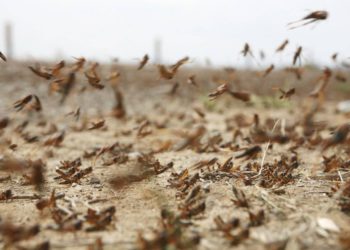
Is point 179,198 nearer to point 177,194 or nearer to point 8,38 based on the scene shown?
point 177,194

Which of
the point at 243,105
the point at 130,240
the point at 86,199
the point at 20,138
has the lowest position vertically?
the point at 243,105

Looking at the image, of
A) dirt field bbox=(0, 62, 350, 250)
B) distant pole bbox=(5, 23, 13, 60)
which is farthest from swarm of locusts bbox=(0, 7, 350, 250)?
distant pole bbox=(5, 23, 13, 60)

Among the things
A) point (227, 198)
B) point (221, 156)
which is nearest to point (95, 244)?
point (227, 198)

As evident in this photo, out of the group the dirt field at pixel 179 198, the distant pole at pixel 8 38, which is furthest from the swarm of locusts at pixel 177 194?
the distant pole at pixel 8 38

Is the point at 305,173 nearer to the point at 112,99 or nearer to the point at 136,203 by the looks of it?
the point at 136,203

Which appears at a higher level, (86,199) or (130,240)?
(130,240)

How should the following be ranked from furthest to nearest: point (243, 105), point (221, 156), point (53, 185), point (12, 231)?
1. point (243, 105)
2. point (221, 156)
3. point (53, 185)
4. point (12, 231)

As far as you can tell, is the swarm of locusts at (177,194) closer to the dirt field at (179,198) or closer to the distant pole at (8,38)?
the dirt field at (179,198)

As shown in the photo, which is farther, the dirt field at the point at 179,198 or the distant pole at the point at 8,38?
the distant pole at the point at 8,38

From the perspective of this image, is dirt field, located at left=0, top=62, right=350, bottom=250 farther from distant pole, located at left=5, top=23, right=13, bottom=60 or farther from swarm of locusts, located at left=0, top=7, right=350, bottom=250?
distant pole, located at left=5, top=23, right=13, bottom=60

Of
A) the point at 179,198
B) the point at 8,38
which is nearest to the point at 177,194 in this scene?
the point at 179,198

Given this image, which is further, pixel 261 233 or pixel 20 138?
pixel 20 138
